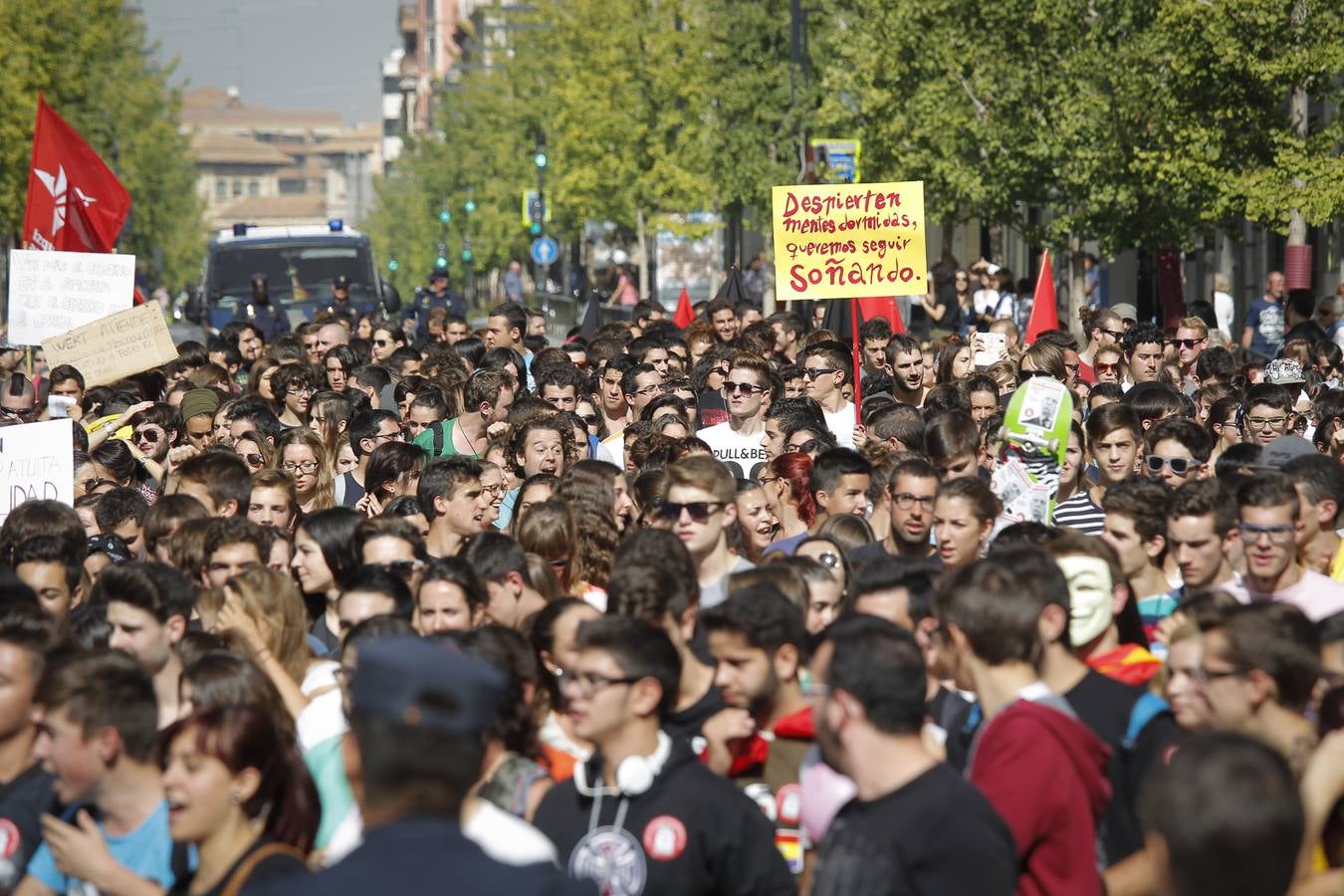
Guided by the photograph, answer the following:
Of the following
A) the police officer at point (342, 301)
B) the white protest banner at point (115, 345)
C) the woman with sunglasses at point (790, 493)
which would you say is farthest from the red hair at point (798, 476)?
the police officer at point (342, 301)

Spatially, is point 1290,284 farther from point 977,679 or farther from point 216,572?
point 977,679

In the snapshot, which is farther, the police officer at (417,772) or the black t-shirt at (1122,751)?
the black t-shirt at (1122,751)

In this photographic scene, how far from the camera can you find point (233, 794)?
509 centimetres

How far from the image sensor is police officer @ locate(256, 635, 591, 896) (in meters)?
3.81

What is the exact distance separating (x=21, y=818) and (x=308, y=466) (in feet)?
18.3

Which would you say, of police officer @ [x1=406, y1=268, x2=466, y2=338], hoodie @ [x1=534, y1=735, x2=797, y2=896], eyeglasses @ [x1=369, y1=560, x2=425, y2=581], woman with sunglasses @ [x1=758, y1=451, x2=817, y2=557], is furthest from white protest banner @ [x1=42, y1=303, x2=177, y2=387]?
police officer @ [x1=406, y1=268, x2=466, y2=338]

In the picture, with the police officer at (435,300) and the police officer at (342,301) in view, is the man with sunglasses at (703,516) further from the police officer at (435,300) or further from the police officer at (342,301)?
the police officer at (435,300)

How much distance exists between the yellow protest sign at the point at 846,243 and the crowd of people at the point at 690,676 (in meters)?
3.85

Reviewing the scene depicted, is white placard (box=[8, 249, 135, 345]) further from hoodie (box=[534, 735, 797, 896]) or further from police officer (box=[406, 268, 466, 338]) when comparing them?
hoodie (box=[534, 735, 797, 896])

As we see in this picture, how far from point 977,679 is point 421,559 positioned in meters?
3.10

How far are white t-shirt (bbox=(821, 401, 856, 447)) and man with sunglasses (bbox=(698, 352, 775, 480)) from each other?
90 cm

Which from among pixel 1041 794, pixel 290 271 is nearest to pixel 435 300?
pixel 290 271

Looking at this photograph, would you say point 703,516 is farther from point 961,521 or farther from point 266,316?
point 266,316

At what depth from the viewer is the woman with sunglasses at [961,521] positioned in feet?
26.1
